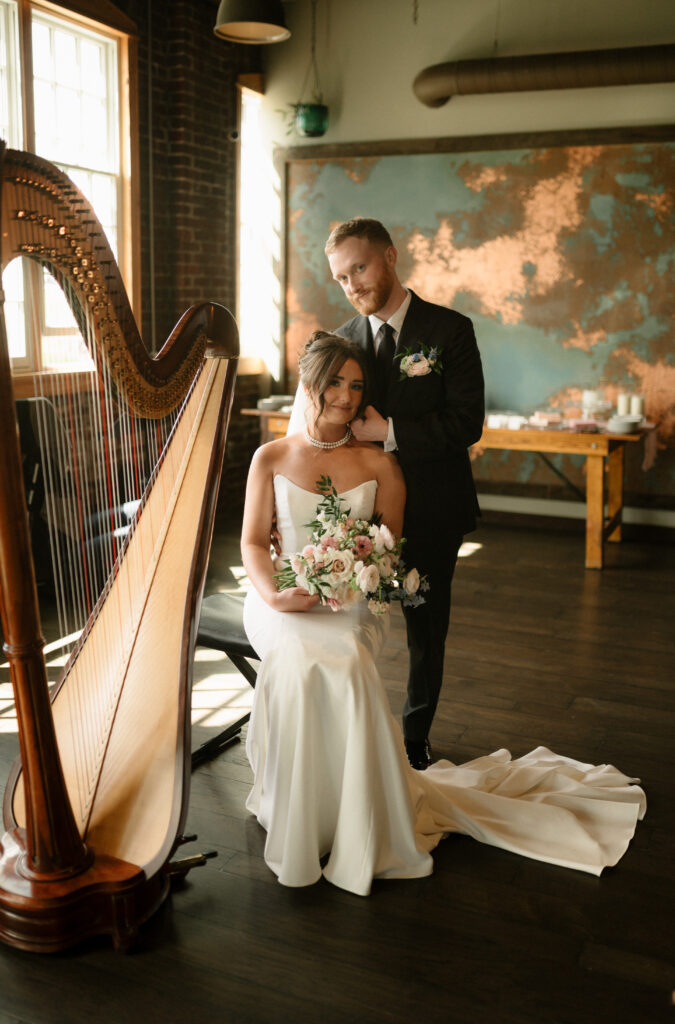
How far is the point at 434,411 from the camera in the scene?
9.96 feet

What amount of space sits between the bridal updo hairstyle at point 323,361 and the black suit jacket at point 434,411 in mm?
291

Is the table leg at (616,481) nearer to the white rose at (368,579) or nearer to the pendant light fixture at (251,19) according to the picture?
the pendant light fixture at (251,19)

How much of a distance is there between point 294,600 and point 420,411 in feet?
2.53

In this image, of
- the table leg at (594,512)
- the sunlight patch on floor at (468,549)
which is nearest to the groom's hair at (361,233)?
the table leg at (594,512)

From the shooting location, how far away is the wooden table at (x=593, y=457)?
5895 millimetres

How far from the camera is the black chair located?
3052 mm

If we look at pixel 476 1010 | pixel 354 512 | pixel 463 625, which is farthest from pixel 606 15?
pixel 476 1010

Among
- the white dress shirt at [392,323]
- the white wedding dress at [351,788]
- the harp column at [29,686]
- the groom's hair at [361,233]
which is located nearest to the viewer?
the harp column at [29,686]

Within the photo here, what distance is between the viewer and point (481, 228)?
705cm

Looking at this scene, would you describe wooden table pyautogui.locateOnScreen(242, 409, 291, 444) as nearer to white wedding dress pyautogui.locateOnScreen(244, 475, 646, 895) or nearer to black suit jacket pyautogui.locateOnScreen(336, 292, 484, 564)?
black suit jacket pyautogui.locateOnScreen(336, 292, 484, 564)

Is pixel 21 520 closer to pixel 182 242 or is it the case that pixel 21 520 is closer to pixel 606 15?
pixel 182 242

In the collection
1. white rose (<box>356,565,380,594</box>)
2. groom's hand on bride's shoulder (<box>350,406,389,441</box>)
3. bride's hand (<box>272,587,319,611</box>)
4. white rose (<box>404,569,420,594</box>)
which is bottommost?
bride's hand (<box>272,587,319,611</box>)

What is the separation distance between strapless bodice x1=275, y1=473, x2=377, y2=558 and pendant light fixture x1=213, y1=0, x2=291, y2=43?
11.0 ft

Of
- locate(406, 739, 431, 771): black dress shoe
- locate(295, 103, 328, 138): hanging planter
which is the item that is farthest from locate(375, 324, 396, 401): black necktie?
locate(295, 103, 328, 138): hanging planter
